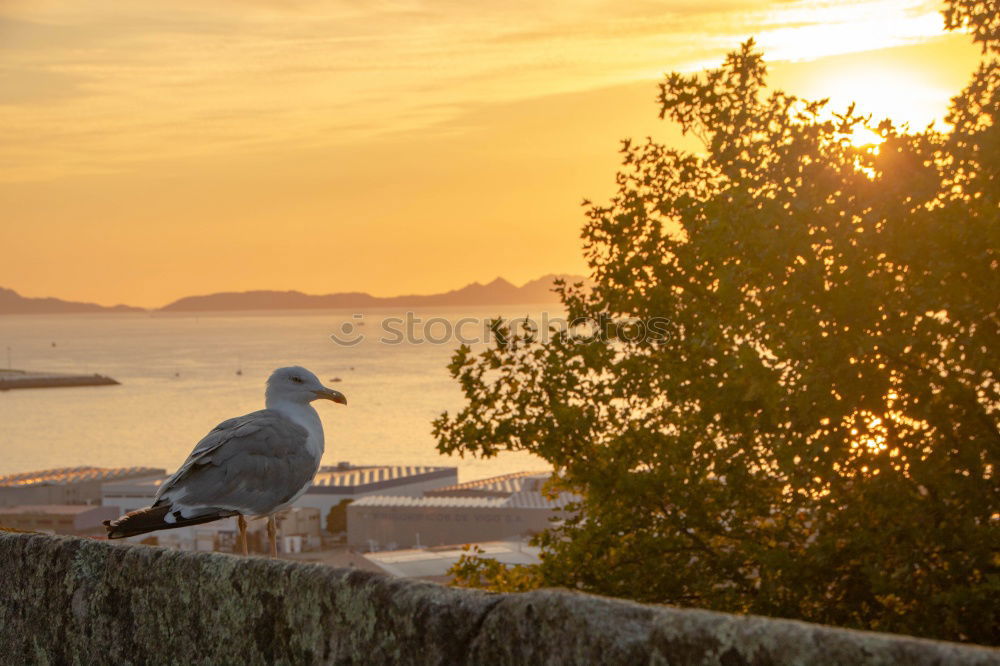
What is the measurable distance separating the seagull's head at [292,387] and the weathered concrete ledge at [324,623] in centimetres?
347

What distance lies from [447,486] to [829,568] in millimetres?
114563

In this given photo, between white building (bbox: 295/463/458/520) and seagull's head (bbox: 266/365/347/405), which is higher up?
seagull's head (bbox: 266/365/347/405)

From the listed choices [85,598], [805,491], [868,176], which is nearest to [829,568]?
[805,491]

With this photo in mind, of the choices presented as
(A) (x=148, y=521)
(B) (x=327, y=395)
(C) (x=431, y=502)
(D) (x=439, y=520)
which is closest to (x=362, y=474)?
(C) (x=431, y=502)

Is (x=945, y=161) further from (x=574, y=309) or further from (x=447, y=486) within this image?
(x=447, y=486)

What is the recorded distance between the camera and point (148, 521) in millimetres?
8219

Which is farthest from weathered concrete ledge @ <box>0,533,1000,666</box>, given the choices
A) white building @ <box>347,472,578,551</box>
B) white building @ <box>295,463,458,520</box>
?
white building @ <box>295,463,458,520</box>

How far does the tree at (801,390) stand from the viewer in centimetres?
1245

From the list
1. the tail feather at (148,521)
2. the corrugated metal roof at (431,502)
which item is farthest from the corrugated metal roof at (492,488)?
the tail feather at (148,521)

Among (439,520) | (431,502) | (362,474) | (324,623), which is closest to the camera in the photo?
(324,623)

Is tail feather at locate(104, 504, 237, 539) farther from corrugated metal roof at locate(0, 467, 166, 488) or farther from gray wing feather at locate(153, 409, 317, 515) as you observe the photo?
corrugated metal roof at locate(0, 467, 166, 488)

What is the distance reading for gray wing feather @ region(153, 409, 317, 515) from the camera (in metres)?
8.79

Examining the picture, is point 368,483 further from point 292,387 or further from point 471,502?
point 292,387

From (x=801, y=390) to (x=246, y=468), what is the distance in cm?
588
